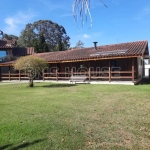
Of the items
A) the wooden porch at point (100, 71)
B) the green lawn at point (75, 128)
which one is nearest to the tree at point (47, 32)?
the wooden porch at point (100, 71)

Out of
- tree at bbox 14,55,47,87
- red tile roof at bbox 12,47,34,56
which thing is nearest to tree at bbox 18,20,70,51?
red tile roof at bbox 12,47,34,56

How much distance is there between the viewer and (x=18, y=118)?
6.10 m

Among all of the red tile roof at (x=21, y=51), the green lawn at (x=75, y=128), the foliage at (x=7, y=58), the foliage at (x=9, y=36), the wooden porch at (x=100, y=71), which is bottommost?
the green lawn at (x=75, y=128)

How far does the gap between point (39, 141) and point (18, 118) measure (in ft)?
6.79

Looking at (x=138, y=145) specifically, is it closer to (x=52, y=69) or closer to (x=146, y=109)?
(x=146, y=109)

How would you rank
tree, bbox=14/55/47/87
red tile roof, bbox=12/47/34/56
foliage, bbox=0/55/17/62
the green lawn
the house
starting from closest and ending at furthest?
the green lawn, tree, bbox=14/55/47/87, the house, foliage, bbox=0/55/17/62, red tile roof, bbox=12/47/34/56

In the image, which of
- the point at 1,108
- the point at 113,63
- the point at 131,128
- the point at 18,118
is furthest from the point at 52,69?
the point at 131,128

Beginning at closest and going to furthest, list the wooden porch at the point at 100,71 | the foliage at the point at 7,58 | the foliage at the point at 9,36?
the wooden porch at the point at 100,71 → the foliage at the point at 7,58 → the foliage at the point at 9,36

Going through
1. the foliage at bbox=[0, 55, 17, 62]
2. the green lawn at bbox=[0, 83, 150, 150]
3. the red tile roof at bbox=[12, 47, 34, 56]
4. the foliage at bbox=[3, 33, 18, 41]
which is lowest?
the green lawn at bbox=[0, 83, 150, 150]

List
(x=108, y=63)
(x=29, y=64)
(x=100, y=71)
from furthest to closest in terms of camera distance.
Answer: (x=100, y=71) < (x=108, y=63) < (x=29, y=64)

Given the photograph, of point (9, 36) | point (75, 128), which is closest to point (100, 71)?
point (75, 128)

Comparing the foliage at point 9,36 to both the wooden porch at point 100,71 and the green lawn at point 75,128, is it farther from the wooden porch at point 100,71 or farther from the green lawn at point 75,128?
the green lawn at point 75,128

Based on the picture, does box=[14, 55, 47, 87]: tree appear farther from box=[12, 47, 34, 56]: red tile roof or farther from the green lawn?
box=[12, 47, 34, 56]: red tile roof

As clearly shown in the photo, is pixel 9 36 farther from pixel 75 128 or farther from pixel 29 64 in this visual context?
pixel 75 128
